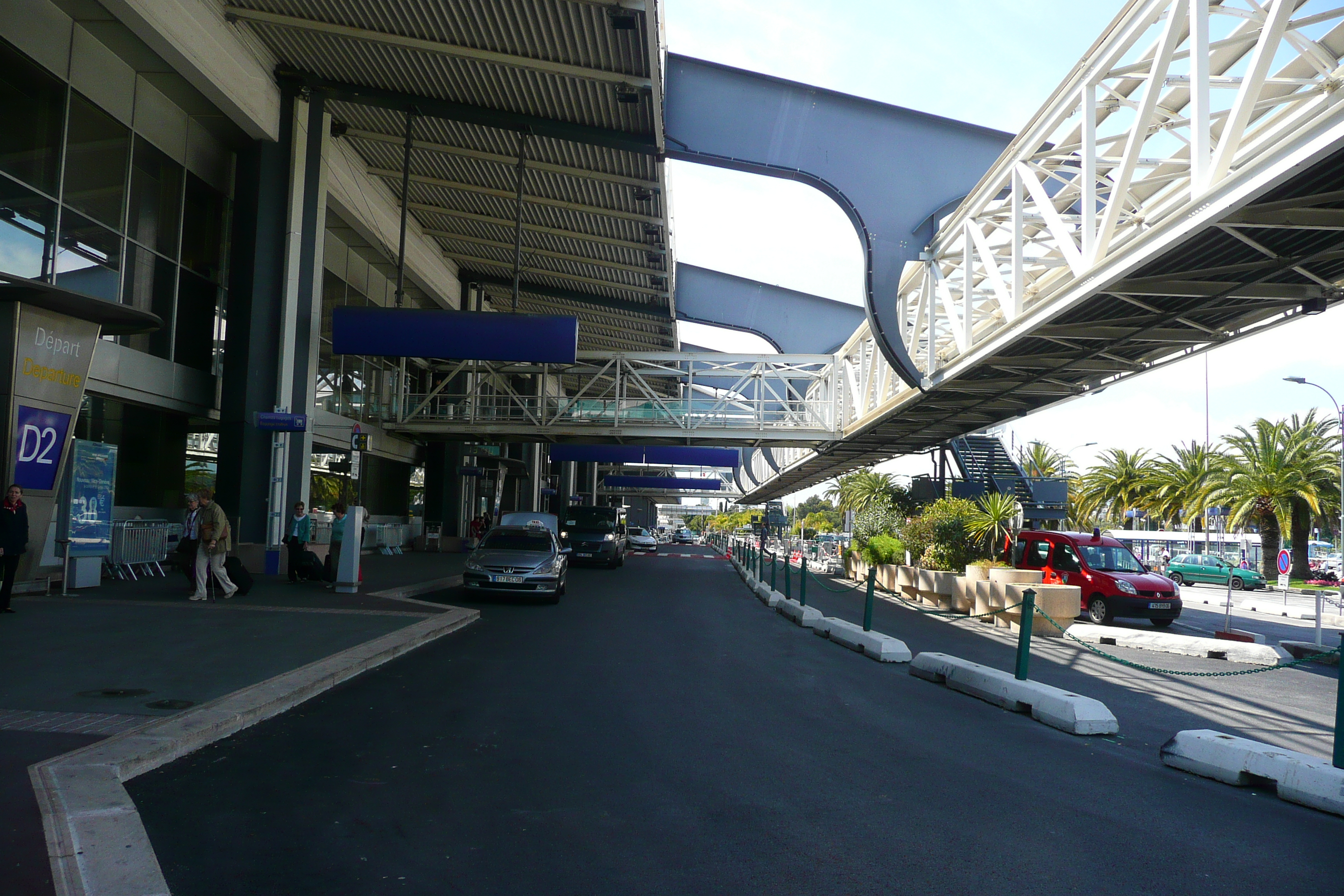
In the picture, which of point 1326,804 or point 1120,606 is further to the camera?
point 1120,606

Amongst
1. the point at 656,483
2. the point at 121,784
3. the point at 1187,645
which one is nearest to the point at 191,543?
the point at 121,784

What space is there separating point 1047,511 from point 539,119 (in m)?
18.8

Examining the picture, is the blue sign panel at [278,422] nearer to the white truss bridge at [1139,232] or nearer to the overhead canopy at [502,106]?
the overhead canopy at [502,106]

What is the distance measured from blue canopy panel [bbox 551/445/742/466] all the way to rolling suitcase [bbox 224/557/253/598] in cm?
3058

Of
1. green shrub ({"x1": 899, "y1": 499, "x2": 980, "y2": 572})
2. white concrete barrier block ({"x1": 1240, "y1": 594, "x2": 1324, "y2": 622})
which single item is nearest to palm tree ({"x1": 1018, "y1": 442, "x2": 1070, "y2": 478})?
white concrete barrier block ({"x1": 1240, "y1": 594, "x2": 1324, "y2": 622})

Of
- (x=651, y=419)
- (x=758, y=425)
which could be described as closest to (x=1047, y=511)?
(x=758, y=425)

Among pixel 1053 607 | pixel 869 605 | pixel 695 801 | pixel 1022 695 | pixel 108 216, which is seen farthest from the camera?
pixel 108 216

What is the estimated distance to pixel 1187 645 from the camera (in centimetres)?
1420

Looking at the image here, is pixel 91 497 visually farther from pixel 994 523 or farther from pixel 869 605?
pixel 994 523

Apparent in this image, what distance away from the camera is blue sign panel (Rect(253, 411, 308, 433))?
1917 cm

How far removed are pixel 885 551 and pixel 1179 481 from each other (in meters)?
28.6

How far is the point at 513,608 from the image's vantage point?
1698 centimetres

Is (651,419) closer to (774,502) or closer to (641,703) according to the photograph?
(641,703)

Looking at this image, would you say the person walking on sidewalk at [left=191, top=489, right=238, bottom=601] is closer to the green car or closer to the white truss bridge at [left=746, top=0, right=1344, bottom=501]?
the white truss bridge at [left=746, top=0, right=1344, bottom=501]
